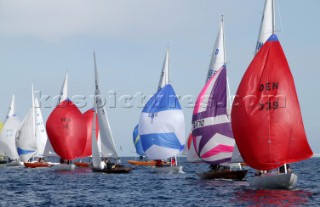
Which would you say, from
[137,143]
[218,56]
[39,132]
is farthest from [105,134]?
[137,143]

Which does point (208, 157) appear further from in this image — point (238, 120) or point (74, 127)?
point (74, 127)

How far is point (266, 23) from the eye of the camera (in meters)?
43.8

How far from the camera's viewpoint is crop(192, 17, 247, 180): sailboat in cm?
4731

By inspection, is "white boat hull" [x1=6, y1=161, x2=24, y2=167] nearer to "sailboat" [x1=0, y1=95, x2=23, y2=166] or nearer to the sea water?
"sailboat" [x1=0, y1=95, x2=23, y2=166]

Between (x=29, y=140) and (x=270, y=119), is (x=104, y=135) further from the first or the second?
(x=270, y=119)

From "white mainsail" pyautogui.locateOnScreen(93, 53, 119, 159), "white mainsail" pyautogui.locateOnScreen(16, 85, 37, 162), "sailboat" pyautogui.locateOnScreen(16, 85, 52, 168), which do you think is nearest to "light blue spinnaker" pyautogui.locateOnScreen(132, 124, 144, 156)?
"sailboat" pyautogui.locateOnScreen(16, 85, 52, 168)

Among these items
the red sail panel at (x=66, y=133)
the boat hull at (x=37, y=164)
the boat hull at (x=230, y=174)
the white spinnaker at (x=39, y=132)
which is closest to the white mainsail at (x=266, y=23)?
the boat hull at (x=230, y=174)

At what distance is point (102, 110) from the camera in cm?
6456

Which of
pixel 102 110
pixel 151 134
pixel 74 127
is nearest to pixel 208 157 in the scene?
pixel 151 134

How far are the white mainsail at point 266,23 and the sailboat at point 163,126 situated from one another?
1834 centimetres

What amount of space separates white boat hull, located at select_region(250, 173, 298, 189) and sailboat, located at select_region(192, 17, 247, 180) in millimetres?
8496

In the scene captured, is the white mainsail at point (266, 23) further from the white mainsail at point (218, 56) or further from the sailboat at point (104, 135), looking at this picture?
the sailboat at point (104, 135)

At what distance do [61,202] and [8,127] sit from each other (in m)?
57.5

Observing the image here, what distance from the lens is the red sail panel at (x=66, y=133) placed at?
232 ft
